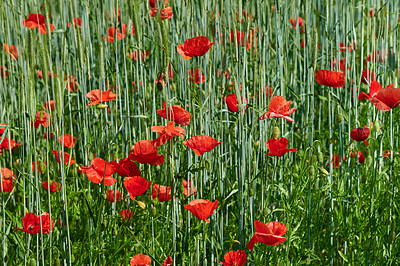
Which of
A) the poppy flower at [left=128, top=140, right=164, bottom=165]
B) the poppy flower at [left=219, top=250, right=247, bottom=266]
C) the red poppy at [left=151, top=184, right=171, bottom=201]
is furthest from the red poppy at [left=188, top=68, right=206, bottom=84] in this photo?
the poppy flower at [left=219, top=250, right=247, bottom=266]

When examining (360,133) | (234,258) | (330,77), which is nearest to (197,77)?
(330,77)

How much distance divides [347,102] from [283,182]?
0.41 metres

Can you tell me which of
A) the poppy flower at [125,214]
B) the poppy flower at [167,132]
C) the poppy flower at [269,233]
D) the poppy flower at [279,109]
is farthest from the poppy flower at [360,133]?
the poppy flower at [125,214]

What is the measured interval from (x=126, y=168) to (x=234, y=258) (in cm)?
31

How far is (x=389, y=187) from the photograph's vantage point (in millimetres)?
1428

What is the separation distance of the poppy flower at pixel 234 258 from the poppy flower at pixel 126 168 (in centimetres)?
27

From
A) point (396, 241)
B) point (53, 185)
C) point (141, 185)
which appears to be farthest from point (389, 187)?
point (53, 185)

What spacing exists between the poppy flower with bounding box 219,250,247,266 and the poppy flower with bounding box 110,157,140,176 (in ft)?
0.88

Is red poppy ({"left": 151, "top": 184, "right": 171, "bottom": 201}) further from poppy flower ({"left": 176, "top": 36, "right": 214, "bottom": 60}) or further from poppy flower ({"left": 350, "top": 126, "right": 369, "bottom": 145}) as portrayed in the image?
poppy flower ({"left": 350, "top": 126, "right": 369, "bottom": 145})

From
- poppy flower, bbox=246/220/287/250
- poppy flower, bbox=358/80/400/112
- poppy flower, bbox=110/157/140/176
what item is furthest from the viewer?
poppy flower, bbox=358/80/400/112

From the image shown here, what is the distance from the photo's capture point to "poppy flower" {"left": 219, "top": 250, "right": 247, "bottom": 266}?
107cm

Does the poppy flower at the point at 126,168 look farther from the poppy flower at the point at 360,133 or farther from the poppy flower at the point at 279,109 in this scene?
the poppy flower at the point at 360,133

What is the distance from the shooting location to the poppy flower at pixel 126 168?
43.3 inches

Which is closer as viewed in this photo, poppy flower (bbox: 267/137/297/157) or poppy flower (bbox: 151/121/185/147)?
poppy flower (bbox: 151/121/185/147)
